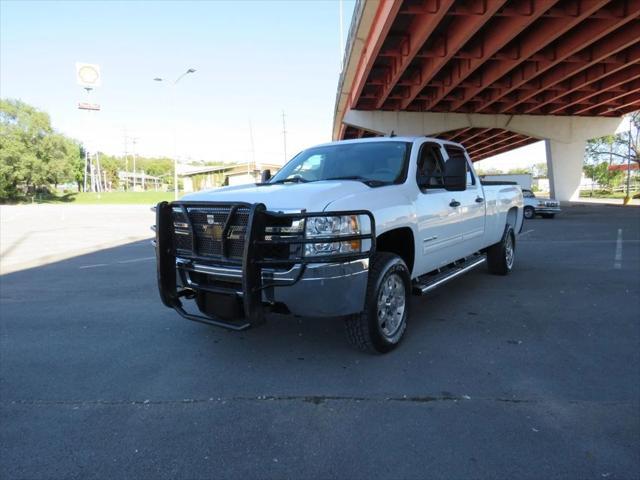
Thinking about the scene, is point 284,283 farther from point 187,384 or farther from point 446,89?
point 446,89

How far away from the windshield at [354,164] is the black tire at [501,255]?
3.38 m

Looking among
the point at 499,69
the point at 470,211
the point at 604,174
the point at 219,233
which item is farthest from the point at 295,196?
the point at 604,174

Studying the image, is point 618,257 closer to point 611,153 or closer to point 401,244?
point 401,244

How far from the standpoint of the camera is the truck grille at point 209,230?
3785mm

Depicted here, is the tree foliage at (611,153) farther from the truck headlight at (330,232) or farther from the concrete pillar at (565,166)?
the truck headlight at (330,232)

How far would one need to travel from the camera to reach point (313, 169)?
5480mm

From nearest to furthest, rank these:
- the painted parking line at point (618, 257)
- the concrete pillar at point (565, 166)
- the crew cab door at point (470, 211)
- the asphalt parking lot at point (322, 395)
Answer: the asphalt parking lot at point (322, 395) → the crew cab door at point (470, 211) → the painted parking line at point (618, 257) → the concrete pillar at point (565, 166)

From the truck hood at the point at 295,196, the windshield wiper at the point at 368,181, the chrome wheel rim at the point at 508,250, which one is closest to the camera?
the truck hood at the point at 295,196

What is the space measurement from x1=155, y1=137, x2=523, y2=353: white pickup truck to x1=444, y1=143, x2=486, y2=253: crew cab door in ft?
1.21

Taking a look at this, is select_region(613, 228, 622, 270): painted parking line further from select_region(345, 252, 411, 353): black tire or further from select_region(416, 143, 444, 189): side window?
select_region(345, 252, 411, 353): black tire

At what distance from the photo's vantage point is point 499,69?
2103 cm

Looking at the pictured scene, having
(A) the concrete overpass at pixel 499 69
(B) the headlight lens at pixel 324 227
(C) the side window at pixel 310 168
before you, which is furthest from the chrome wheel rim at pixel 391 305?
(A) the concrete overpass at pixel 499 69

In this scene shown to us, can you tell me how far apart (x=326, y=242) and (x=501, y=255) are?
510 centimetres

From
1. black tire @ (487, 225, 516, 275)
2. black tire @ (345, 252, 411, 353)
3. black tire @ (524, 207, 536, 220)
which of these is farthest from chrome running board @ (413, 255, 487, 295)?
black tire @ (524, 207, 536, 220)
